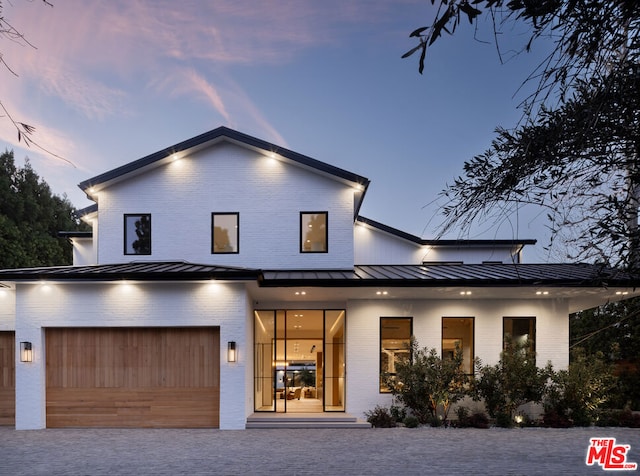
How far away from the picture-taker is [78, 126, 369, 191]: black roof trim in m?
15.7

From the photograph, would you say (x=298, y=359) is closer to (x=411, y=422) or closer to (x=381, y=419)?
(x=381, y=419)

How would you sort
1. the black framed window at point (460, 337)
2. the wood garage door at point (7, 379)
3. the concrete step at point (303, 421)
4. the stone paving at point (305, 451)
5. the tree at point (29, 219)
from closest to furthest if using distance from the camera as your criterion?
the stone paving at point (305, 451), the concrete step at point (303, 421), the wood garage door at point (7, 379), the black framed window at point (460, 337), the tree at point (29, 219)

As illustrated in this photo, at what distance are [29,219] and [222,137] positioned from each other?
28.1m

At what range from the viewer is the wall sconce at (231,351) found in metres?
12.8

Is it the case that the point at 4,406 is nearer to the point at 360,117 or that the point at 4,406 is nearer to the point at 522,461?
the point at 522,461

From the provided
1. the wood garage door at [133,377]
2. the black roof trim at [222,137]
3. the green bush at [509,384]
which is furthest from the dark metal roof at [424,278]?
the black roof trim at [222,137]

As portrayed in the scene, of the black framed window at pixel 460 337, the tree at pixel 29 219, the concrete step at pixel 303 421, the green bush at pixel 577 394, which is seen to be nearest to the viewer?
the concrete step at pixel 303 421

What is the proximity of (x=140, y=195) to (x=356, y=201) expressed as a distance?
23.2ft

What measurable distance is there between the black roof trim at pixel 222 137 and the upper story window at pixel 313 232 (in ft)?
4.79

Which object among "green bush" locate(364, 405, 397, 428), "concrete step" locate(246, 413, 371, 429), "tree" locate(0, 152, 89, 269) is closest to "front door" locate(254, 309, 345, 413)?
"concrete step" locate(246, 413, 371, 429)

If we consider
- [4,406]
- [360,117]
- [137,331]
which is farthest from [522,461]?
[360,117]

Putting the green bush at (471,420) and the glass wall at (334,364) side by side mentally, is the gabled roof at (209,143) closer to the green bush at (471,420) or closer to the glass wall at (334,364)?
the glass wall at (334,364)

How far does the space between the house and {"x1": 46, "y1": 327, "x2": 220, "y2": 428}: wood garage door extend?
0.03m

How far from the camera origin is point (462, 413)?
13.5 meters
